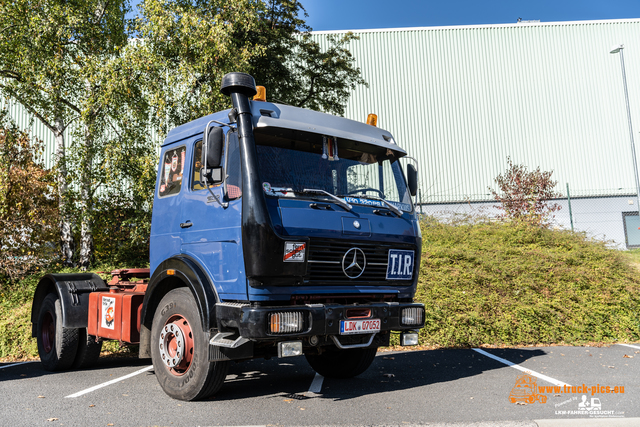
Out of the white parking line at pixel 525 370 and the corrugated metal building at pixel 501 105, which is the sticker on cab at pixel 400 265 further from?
the corrugated metal building at pixel 501 105

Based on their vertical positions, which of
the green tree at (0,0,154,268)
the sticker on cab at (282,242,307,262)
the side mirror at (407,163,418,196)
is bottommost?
the sticker on cab at (282,242,307,262)

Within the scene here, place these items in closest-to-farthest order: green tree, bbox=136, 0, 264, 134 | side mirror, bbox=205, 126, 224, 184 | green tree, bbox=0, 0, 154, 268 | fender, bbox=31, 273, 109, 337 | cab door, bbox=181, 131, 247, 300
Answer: cab door, bbox=181, 131, 247, 300 < side mirror, bbox=205, 126, 224, 184 < fender, bbox=31, 273, 109, 337 < green tree, bbox=136, 0, 264, 134 < green tree, bbox=0, 0, 154, 268

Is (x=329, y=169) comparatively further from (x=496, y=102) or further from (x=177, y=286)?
(x=496, y=102)

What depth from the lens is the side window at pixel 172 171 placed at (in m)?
5.64

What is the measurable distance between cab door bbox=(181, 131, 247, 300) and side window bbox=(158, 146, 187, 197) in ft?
1.11

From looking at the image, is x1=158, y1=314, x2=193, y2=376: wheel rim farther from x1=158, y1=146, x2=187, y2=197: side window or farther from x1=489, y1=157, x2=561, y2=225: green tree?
x1=489, y1=157, x2=561, y2=225: green tree

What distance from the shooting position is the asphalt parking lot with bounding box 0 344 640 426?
448 cm

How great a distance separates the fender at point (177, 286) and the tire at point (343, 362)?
217cm

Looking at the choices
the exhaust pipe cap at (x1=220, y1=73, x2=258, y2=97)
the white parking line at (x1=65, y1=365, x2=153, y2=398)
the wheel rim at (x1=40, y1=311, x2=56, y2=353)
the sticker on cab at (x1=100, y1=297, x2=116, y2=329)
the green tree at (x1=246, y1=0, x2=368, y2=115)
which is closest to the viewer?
the exhaust pipe cap at (x1=220, y1=73, x2=258, y2=97)

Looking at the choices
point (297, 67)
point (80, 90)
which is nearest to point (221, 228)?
point (80, 90)

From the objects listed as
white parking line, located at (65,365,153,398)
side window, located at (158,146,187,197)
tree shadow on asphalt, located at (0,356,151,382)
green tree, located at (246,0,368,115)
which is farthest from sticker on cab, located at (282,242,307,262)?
green tree, located at (246,0,368,115)

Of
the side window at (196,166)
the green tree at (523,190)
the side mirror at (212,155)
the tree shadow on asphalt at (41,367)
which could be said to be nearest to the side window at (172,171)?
the side window at (196,166)

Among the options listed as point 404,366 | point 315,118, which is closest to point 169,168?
point 315,118

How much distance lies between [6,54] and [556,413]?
592 inches
